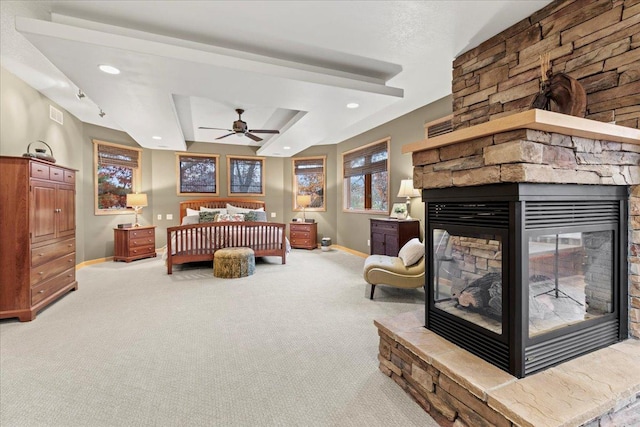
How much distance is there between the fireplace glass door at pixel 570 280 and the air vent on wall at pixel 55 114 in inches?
247

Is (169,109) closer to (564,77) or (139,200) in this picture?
(139,200)

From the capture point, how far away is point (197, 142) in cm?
748

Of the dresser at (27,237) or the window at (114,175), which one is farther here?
the window at (114,175)

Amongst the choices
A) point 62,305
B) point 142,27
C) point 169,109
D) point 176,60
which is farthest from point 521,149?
point 62,305

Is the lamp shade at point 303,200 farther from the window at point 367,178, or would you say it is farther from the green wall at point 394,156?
the window at point 367,178

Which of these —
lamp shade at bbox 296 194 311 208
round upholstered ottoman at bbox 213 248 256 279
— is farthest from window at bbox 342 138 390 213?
round upholstered ottoman at bbox 213 248 256 279

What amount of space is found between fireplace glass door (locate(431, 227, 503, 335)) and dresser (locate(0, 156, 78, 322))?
3980 mm

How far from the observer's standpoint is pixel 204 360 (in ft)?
7.51

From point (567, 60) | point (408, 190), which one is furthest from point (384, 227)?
point (567, 60)

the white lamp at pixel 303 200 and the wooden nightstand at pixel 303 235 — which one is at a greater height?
the white lamp at pixel 303 200

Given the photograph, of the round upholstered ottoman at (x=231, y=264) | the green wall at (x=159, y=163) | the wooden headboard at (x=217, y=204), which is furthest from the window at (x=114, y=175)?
the round upholstered ottoman at (x=231, y=264)

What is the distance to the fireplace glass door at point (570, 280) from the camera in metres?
1.61

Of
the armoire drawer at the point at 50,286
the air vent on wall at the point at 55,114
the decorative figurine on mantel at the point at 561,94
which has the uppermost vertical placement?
the air vent on wall at the point at 55,114

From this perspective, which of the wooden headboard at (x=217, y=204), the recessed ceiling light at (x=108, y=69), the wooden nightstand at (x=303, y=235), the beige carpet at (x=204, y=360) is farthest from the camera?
the wooden nightstand at (x=303, y=235)
